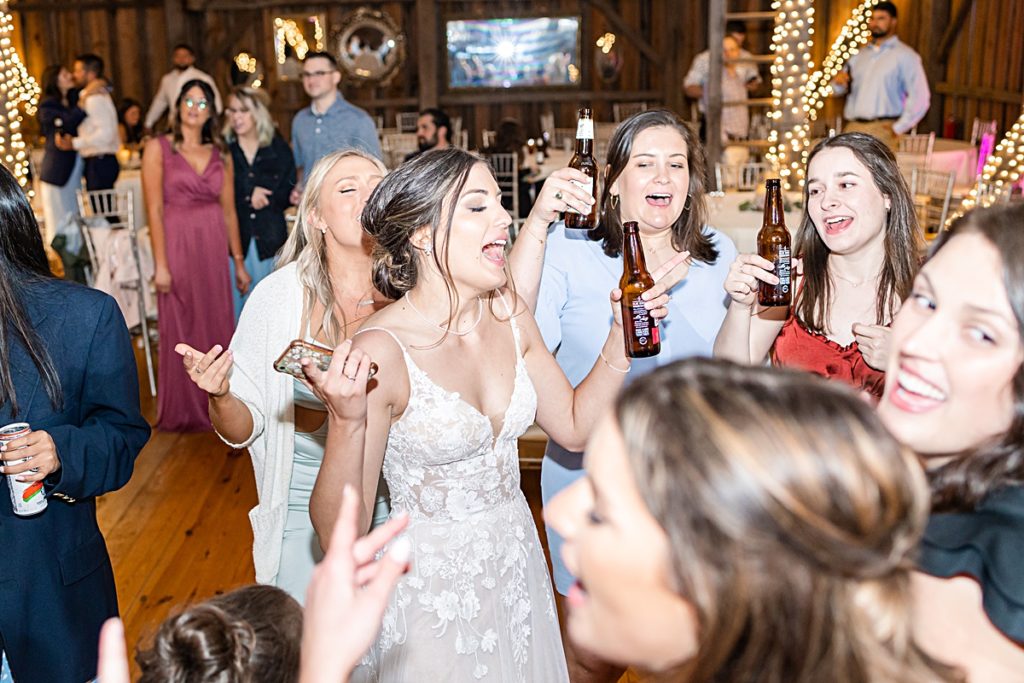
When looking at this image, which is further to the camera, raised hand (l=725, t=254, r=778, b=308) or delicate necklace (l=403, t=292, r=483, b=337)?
raised hand (l=725, t=254, r=778, b=308)

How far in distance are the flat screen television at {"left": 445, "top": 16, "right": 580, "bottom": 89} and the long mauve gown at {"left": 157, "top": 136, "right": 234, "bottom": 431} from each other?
705 cm

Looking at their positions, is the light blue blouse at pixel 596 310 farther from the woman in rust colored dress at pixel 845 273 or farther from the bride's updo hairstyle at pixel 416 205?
the bride's updo hairstyle at pixel 416 205

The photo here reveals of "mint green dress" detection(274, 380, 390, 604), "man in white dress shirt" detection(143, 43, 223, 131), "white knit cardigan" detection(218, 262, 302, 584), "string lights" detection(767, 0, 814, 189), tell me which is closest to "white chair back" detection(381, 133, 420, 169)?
"man in white dress shirt" detection(143, 43, 223, 131)

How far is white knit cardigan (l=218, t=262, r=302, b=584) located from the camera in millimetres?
2441

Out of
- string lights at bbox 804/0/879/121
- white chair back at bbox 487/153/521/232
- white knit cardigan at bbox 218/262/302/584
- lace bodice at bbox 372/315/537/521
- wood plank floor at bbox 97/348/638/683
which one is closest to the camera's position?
lace bodice at bbox 372/315/537/521

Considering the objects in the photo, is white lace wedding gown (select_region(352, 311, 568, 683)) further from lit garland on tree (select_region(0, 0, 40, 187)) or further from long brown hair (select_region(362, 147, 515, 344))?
lit garland on tree (select_region(0, 0, 40, 187))

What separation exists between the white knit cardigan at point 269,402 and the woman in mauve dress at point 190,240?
256 centimetres

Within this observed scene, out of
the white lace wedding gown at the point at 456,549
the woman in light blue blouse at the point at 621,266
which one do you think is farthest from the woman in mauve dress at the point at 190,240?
the white lace wedding gown at the point at 456,549

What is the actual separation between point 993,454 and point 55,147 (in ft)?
23.0

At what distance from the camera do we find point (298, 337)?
2.49m

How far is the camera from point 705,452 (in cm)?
83

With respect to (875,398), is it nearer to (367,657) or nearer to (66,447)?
(367,657)

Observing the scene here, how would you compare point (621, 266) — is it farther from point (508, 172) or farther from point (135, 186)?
point (135, 186)

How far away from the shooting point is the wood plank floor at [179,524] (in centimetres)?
347
